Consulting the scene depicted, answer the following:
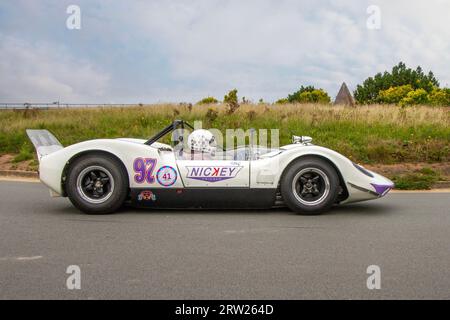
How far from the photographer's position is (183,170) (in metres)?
7.13

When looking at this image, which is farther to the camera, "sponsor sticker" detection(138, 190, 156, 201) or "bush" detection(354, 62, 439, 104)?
"bush" detection(354, 62, 439, 104)

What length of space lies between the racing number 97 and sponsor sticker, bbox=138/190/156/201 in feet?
0.48

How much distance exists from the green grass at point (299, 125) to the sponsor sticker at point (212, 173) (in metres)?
8.64

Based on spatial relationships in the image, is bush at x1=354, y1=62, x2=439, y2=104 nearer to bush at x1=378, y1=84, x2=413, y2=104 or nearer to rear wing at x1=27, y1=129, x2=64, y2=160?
bush at x1=378, y1=84, x2=413, y2=104

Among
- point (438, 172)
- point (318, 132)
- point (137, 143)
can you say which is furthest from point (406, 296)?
point (318, 132)

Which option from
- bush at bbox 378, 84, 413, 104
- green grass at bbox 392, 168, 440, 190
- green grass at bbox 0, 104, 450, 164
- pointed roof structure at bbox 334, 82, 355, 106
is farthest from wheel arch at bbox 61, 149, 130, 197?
bush at bbox 378, 84, 413, 104

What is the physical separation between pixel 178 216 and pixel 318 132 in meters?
11.1

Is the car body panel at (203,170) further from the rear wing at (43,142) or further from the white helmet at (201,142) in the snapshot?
the rear wing at (43,142)

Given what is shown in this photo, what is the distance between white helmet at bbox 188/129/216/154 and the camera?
757 cm

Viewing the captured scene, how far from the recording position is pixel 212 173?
7105mm

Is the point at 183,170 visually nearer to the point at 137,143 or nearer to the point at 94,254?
the point at 137,143

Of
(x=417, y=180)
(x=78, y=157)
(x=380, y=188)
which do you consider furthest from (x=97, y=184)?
(x=417, y=180)

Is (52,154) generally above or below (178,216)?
above
